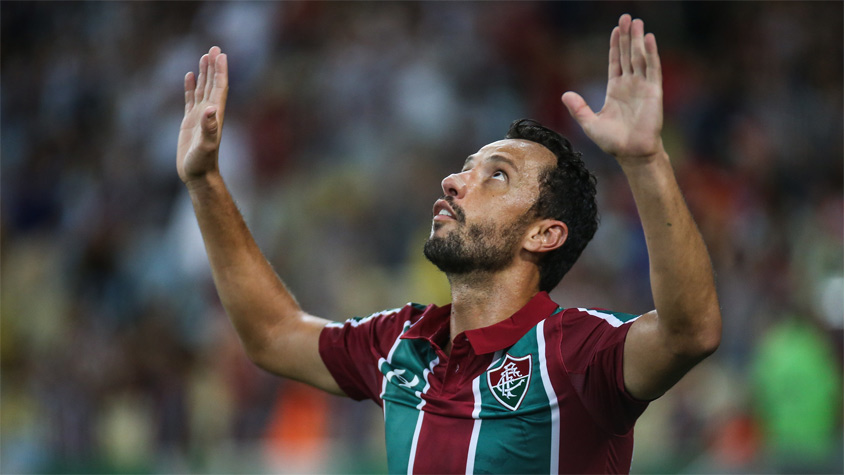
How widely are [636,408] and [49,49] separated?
9.25 m

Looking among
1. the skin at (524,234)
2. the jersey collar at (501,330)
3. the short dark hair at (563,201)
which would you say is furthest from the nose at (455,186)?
the jersey collar at (501,330)

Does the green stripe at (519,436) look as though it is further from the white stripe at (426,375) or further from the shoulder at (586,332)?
the white stripe at (426,375)

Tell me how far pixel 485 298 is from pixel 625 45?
0.94m

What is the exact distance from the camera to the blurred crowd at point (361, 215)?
20.4 ft

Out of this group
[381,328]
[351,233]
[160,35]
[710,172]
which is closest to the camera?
[381,328]

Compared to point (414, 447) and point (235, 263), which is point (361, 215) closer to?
point (235, 263)

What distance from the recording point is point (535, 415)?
249 centimetres

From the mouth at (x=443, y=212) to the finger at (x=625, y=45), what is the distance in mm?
787

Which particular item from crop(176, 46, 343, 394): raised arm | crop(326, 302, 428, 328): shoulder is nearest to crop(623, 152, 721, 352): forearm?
crop(326, 302, 428, 328): shoulder

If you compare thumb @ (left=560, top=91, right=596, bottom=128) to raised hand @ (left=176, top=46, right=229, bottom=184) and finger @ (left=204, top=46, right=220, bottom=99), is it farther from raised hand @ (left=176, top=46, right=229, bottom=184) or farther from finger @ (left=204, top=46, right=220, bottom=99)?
finger @ (left=204, top=46, right=220, bottom=99)

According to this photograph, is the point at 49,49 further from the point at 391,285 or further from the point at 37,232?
the point at 391,285

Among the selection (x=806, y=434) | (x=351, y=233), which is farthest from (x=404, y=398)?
(x=351, y=233)

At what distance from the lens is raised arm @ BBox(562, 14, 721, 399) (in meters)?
2.14

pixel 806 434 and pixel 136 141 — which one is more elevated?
pixel 136 141
